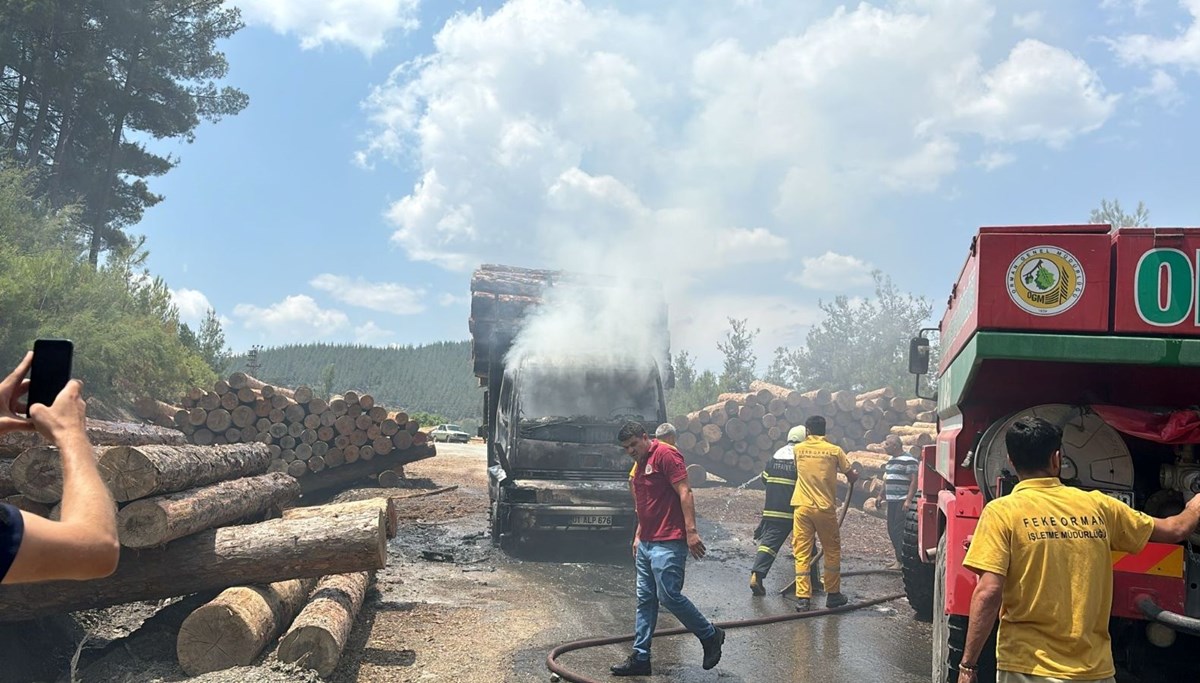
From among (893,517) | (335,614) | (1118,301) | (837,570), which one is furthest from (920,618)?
(335,614)

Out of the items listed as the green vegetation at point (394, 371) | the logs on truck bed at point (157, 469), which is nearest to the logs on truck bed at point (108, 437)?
the logs on truck bed at point (157, 469)

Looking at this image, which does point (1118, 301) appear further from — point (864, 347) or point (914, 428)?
point (864, 347)

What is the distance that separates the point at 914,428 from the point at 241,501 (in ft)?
47.4

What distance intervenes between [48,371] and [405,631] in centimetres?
557

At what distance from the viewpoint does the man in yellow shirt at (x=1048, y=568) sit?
3.14m

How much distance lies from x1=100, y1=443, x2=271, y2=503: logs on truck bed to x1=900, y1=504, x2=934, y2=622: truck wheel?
20.4 feet

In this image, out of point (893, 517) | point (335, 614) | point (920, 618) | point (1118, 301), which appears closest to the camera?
point (1118, 301)

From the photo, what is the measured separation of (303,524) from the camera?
636 centimetres

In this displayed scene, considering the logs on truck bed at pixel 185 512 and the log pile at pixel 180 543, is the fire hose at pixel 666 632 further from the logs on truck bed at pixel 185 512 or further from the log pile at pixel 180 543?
the logs on truck bed at pixel 185 512

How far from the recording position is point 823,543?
820 centimetres

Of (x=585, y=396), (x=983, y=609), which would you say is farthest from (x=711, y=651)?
(x=585, y=396)

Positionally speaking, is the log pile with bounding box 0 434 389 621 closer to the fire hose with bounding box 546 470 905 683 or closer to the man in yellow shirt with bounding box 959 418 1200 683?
the fire hose with bounding box 546 470 905 683

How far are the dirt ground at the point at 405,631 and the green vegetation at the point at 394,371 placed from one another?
75486 millimetres

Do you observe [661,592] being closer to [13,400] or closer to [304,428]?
[13,400]
